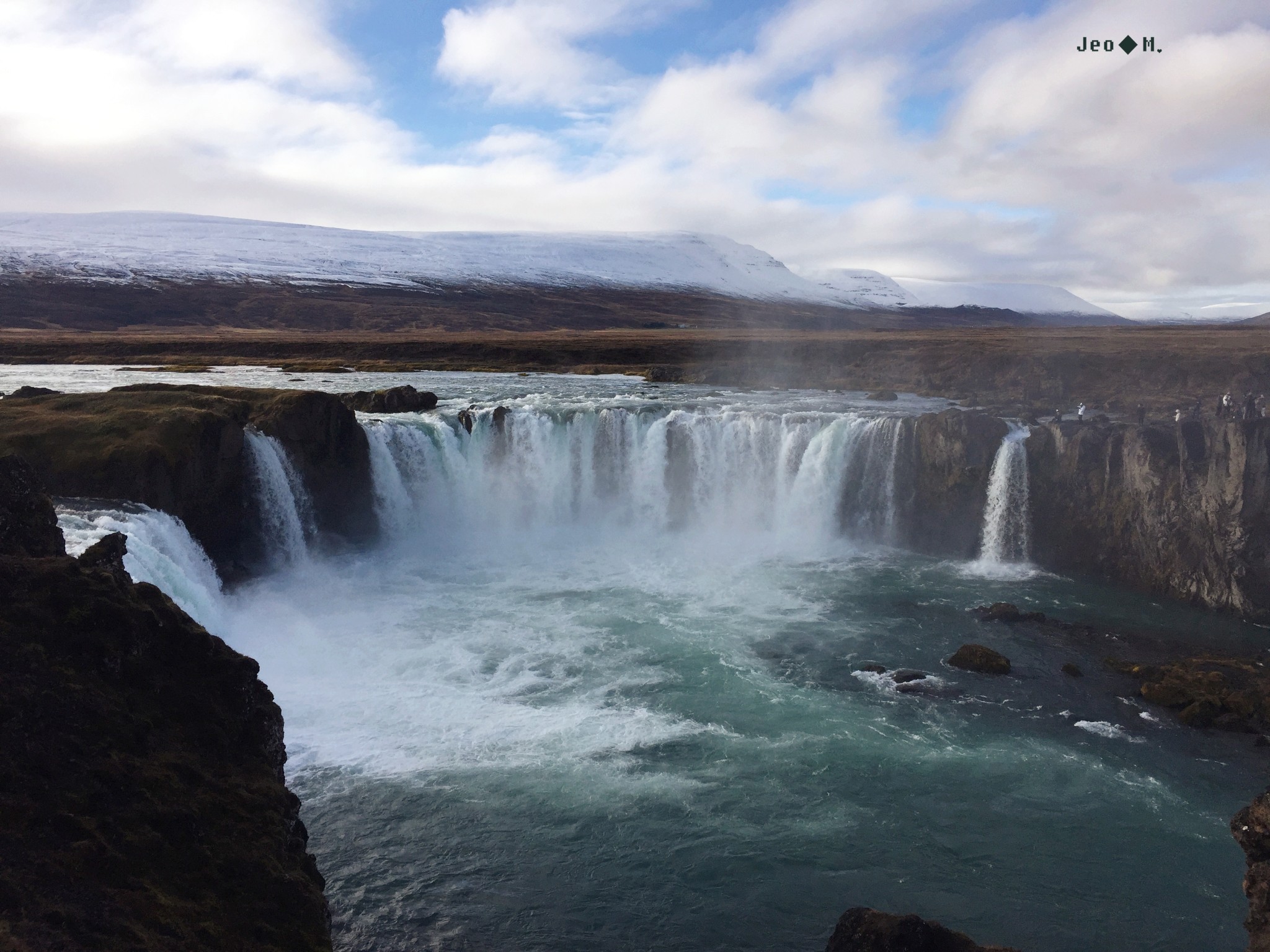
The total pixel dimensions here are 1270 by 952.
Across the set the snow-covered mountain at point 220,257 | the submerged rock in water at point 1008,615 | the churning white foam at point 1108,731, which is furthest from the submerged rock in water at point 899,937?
the snow-covered mountain at point 220,257

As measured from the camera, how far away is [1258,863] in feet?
29.1

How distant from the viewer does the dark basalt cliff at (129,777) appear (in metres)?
7.69

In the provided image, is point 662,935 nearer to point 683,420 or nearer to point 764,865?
point 764,865

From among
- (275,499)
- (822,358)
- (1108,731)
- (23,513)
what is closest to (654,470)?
(275,499)

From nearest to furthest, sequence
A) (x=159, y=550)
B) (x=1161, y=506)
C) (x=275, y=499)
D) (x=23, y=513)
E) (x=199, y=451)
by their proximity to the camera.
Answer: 1. (x=23, y=513)
2. (x=159, y=550)
3. (x=199, y=451)
4. (x=1161, y=506)
5. (x=275, y=499)

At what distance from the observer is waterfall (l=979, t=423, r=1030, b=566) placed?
101 feet

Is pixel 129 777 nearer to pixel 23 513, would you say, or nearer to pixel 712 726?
pixel 23 513

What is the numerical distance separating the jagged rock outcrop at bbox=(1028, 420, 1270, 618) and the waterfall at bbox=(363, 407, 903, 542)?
5.82 meters

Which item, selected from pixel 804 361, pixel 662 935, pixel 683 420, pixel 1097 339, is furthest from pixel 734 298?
pixel 662 935

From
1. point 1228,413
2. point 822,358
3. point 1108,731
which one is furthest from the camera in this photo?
point 822,358

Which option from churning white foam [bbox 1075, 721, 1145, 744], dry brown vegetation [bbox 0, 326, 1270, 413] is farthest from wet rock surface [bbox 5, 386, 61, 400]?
churning white foam [bbox 1075, 721, 1145, 744]

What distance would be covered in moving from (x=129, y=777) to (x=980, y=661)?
18325 mm

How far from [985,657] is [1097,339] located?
6565 centimetres

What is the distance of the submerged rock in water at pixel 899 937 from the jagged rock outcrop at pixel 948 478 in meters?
24.2
